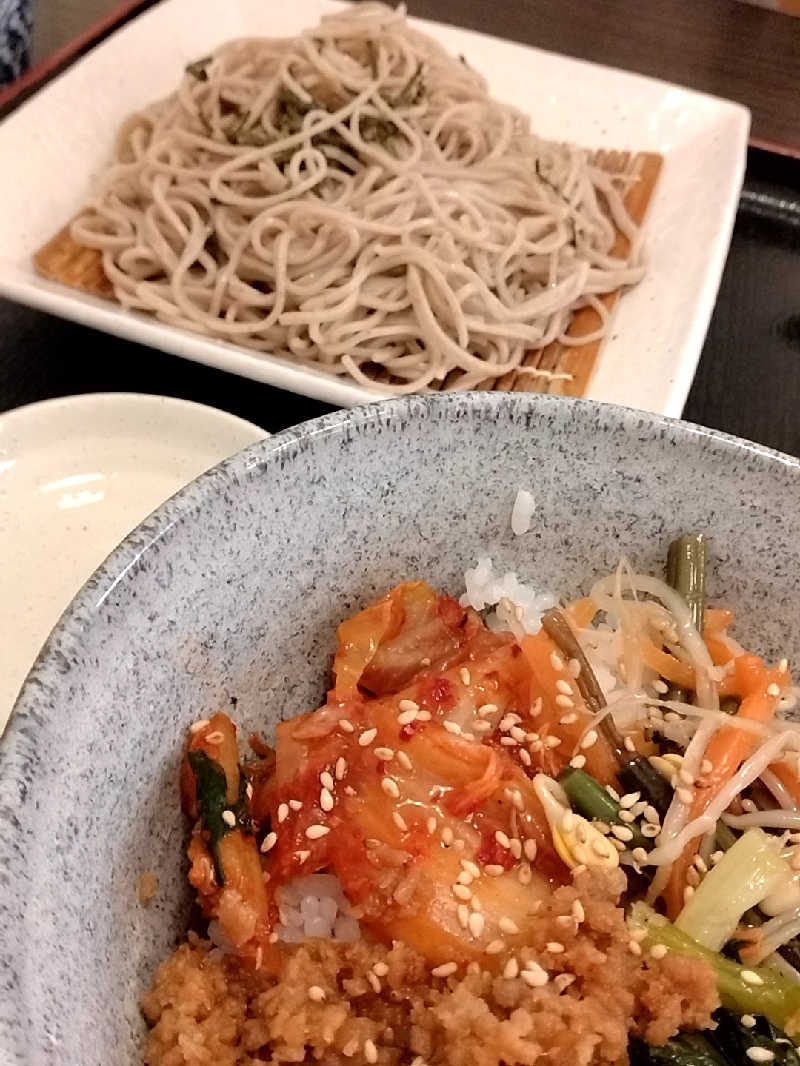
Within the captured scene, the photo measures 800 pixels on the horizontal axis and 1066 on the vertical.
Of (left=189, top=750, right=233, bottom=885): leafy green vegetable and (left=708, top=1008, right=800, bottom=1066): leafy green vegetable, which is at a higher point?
(left=189, top=750, right=233, bottom=885): leafy green vegetable

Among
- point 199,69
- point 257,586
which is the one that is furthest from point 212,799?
point 199,69

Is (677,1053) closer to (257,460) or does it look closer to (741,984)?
(741,984)

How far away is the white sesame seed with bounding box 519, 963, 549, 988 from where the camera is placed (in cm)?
91

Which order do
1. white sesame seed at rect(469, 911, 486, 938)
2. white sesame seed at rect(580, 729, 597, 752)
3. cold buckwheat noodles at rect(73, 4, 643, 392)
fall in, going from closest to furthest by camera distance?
white sesame seed at rect(469, 911, 486, 938)
white sesame seed at rect(580, 729, 597, 752)
cold buckwheat noodles at rect(73, 4, 643, 392)

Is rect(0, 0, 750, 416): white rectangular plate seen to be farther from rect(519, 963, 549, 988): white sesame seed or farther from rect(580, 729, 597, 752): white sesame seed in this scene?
rect(519, 963, 549, 988): white sesame seed

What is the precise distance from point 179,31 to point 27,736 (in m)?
2.81

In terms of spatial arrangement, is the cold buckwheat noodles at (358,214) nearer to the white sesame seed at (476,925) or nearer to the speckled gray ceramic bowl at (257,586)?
the speckled gray ceramic bowl at (257,586)

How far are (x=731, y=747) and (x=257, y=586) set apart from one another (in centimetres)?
55

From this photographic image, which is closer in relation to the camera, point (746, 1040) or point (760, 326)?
point (746, 1040)

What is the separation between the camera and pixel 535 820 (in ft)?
3.44

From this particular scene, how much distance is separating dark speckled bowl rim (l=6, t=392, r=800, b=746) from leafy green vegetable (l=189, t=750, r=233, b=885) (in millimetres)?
218

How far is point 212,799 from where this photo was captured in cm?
103

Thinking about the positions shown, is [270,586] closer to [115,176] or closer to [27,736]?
[27,736]

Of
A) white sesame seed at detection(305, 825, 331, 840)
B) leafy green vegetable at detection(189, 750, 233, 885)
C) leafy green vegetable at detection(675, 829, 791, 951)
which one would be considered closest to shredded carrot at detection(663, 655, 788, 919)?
leafy green vegetable at detection(675, 829, 791, 951)
